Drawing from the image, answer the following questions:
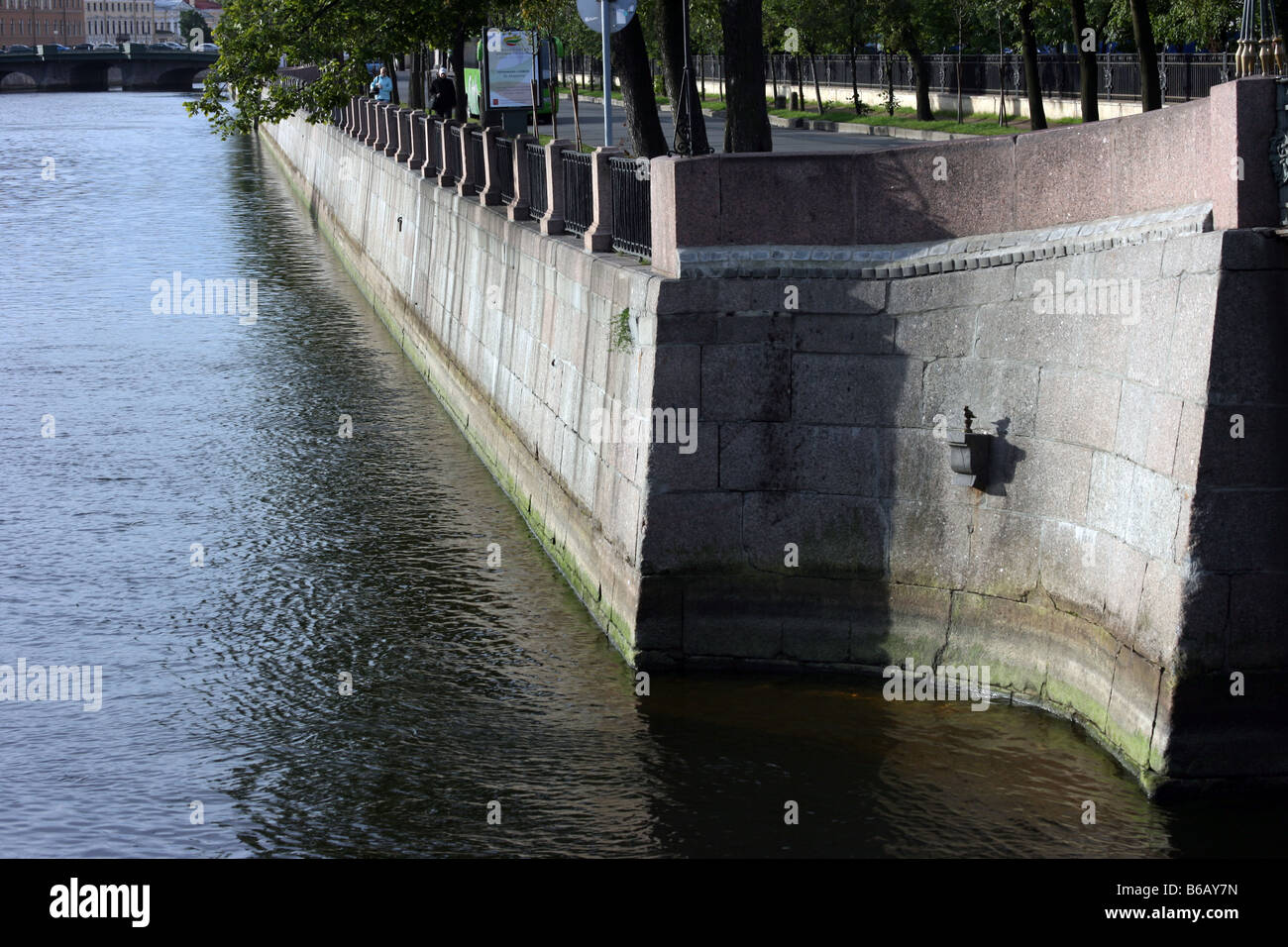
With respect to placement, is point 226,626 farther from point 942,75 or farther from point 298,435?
point 942,75

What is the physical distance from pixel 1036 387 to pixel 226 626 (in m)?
6.29

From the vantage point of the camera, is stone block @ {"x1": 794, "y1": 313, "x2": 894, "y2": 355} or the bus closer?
stone block @ {"x1": 794, "y1": 313, "x2": 894, "y2": 355}

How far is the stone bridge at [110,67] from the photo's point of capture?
133 meters

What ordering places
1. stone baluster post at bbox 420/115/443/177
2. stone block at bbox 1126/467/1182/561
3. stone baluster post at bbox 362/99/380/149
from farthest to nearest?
→ stone baluster post at bbox 362/99/380/149
stone baluster post at bbox 420/115/443/177
stone block at bbox 1126/467/1182/561

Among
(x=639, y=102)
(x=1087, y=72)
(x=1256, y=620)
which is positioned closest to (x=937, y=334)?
(x=1256, y=620)

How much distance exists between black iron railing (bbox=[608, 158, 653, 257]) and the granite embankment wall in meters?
0.28

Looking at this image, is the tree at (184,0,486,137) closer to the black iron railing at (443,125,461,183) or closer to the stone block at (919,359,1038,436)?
the black iron railing at (443,125,461,183)

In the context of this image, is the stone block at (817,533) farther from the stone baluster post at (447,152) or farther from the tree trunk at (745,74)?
the stone baluster post at (447,152)

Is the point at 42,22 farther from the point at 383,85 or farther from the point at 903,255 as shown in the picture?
the point at 903,255

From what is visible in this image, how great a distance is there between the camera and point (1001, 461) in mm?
10984

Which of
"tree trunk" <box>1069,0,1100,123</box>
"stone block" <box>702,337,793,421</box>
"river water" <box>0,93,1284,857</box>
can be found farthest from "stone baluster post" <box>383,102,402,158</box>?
"stone block" <box>702,337,793,421</box>

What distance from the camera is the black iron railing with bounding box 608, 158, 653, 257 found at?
1337cm

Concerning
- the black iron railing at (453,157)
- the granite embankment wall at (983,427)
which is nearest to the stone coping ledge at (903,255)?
the granite embankment wall at (983,427)
